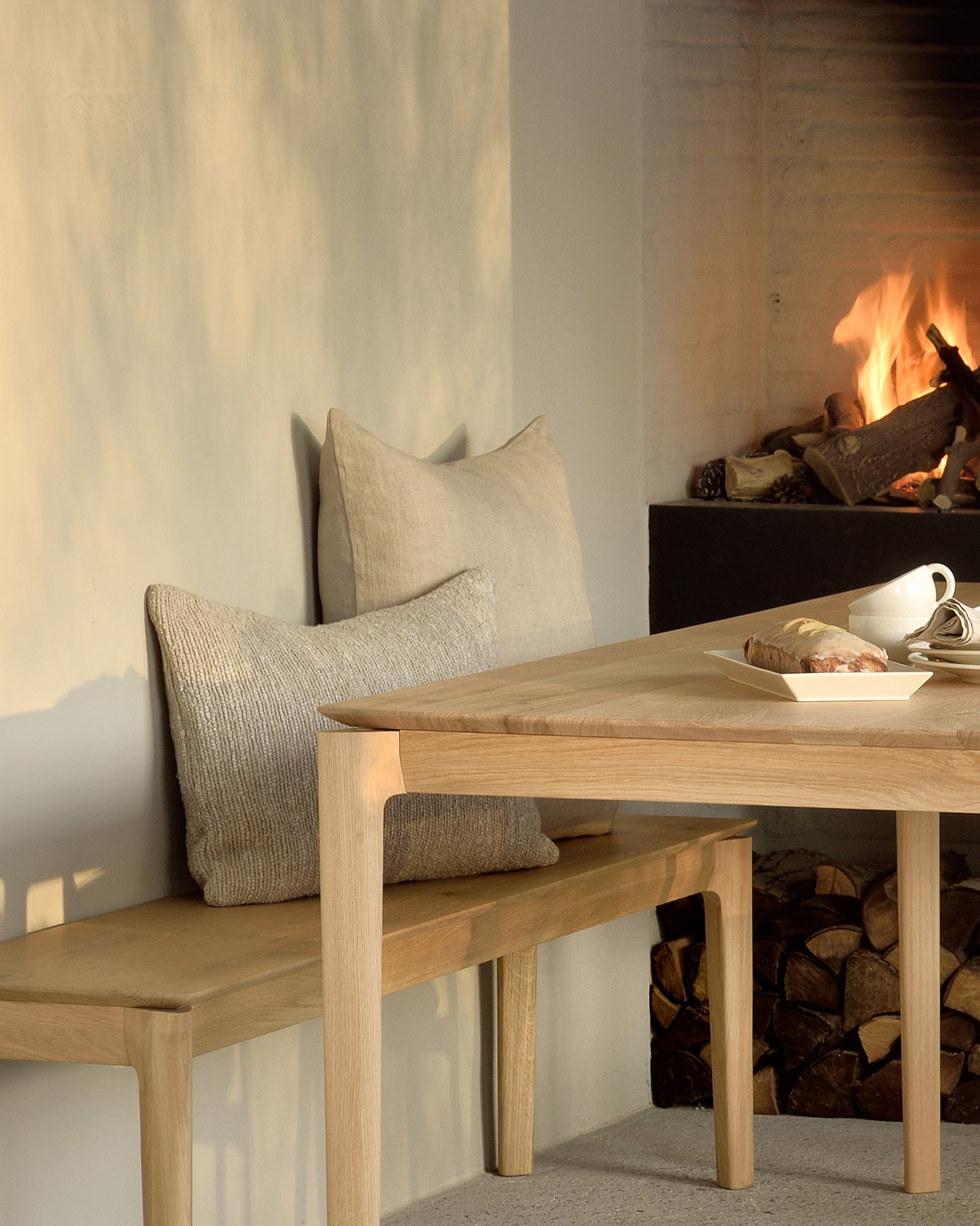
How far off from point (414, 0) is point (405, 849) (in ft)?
4.13

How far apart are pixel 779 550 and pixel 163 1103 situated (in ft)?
5.71

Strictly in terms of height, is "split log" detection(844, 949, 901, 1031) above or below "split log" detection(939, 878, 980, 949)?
below

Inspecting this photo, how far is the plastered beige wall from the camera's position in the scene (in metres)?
2.08

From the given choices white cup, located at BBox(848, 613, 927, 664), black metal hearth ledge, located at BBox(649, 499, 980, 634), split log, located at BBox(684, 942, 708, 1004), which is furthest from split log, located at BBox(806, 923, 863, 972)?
white cup, located at BBox(848, 613, 927, 664)

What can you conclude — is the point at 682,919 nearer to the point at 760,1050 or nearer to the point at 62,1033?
the point at 760,1050

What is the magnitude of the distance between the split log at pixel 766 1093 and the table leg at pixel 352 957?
5.30 ft

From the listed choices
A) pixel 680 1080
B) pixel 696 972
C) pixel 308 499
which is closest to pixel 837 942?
pixel 696 972

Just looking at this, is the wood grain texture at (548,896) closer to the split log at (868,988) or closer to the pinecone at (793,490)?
the split log at (868,988)

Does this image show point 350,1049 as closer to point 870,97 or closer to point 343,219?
point 343,219

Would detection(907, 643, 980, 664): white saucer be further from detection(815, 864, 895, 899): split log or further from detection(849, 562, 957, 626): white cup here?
detection(815, 864, 895, 899): split log

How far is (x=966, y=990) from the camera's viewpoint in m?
3.21

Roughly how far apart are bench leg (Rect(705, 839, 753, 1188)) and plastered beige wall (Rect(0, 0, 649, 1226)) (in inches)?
14.7

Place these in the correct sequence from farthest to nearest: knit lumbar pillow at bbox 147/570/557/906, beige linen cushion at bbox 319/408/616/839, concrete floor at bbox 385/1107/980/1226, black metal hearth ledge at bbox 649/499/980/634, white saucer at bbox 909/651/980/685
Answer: black metal hearth ledge at bbox 649/499/980/634 < concrete floor at bbox 385/1107/980/1226 < beige linen cushion at bbox 319/408/616/839 < knit lumbar pillow at bbox 147/570/557/906 < white saucer at bbox 909/651/980/685

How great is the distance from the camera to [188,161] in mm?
2299
